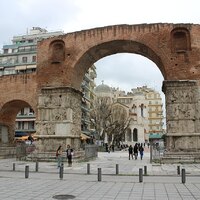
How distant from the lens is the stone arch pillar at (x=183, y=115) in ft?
66.6

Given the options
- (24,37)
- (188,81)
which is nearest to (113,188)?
(188,81)

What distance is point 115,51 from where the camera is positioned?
24453 millimetres

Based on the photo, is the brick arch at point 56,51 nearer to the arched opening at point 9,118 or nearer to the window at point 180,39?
the arched opening at point 9,118

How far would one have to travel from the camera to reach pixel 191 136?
20297 millimetres

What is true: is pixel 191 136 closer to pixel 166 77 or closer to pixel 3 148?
pixel 166 77

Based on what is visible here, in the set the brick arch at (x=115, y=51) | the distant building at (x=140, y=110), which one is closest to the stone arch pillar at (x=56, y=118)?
the brick arch at (x=115, y=51)

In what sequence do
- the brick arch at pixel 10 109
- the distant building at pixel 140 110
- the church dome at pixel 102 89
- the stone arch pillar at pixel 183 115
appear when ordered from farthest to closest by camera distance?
the distant building at pixel 140 110 < the church dome at pixel 102 89 < the brick arch at pixel 10 109 < the stone arch pillar at pixel 183 115

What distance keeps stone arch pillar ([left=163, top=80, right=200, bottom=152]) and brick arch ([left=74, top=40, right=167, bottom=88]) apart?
1.60 m

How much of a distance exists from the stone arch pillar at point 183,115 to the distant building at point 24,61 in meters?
28.8

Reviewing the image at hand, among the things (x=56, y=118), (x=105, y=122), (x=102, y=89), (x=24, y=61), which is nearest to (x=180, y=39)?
(x=56, y=118)

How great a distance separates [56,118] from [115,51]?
6.78 meters

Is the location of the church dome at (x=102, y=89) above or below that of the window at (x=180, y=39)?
above

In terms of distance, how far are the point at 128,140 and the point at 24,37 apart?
117 feet

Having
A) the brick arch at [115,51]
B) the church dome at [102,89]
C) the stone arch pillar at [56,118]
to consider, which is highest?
the church dome at [102,89]
